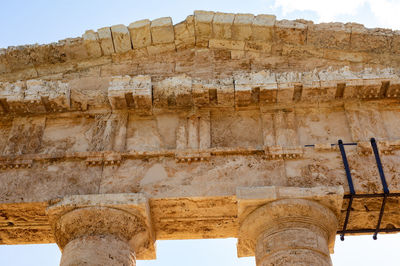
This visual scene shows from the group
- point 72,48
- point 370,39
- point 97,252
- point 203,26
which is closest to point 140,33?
point 203,26

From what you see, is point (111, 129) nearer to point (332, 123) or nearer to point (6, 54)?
point (6, 54)

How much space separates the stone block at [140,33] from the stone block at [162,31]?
0.10 meters

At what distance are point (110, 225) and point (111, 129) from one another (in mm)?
1925

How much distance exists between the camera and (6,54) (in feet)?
33.9

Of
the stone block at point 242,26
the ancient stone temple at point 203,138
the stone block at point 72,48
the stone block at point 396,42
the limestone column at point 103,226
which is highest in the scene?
the stone block at point 242,26

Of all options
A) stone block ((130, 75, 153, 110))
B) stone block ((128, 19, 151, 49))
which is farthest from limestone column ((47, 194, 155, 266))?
stone block ((128, 19, 151, 49))

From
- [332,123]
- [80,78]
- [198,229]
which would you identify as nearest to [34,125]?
[80,78]

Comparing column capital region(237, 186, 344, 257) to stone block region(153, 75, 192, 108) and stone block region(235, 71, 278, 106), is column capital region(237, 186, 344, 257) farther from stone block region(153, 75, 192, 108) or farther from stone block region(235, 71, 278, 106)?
stone block region(153, 75, 192, 108)

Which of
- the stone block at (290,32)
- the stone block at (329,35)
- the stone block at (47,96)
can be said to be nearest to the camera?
the stone block at (47,96)

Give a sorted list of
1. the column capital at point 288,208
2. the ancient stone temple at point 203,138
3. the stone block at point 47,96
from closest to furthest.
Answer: the column capital at point 288,208
the ancient stone temple at point 203,138
the stone block at point 47,96

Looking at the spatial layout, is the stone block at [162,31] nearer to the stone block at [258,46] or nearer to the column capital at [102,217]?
the stone block at [258,46]

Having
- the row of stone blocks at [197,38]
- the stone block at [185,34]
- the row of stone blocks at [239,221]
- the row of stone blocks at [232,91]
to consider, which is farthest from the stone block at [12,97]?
the stone block at [185,34]

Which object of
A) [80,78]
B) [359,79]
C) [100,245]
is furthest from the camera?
[80,78]

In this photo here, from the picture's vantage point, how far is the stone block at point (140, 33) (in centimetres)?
1028
